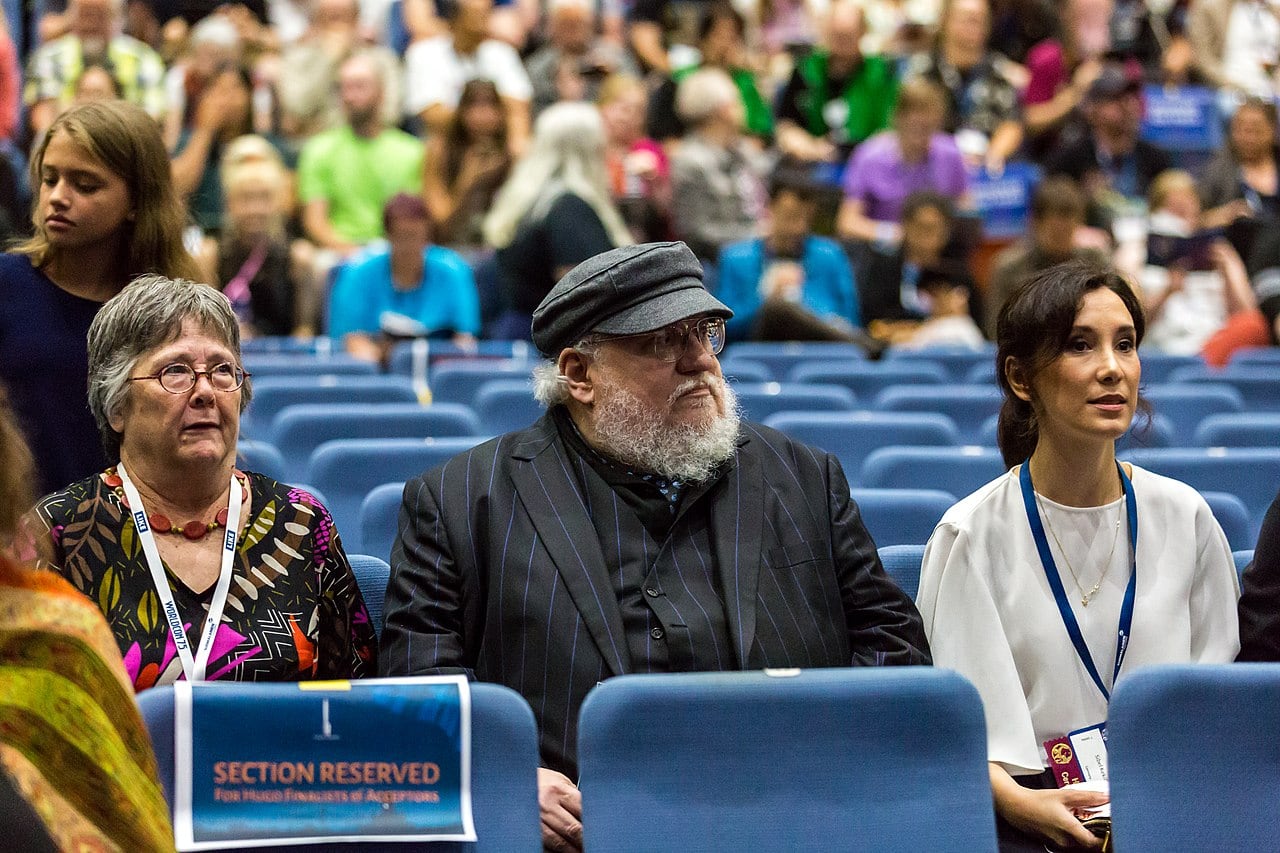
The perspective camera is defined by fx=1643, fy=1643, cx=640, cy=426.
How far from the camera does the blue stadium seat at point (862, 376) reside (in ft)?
18.0

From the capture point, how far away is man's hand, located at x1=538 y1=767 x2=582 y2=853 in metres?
2.24

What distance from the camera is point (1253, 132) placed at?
8625 mm

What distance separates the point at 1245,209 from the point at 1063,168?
1.25 meters

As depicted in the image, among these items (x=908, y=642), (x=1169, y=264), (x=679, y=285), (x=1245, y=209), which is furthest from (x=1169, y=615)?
(x=1245, y=209)

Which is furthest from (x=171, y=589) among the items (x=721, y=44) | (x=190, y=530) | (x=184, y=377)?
(x=721, y=44)

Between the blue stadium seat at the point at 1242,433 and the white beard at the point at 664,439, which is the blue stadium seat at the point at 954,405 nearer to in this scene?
the blue stadium seat at the point at 1242,433

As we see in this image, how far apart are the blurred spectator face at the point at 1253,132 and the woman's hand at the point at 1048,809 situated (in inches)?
277

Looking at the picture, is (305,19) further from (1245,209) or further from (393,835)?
(393,835)

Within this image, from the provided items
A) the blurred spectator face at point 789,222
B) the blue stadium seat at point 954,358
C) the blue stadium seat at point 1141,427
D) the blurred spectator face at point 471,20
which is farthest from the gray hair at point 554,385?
the blurred spectator face at point 471,20

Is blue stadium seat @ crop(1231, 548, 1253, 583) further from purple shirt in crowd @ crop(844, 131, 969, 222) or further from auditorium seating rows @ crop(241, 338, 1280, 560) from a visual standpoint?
purple shirt in crowd @ crop(844, 131, 969, 222)

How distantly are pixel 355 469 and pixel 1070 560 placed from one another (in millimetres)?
1667

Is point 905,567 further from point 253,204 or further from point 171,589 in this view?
point 253,204

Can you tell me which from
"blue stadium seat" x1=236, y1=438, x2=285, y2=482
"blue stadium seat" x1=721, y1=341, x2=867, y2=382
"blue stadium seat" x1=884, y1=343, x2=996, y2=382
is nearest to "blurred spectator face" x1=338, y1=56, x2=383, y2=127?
"blue stadium seat" x1=721, y1=341, x2=867, y2=382

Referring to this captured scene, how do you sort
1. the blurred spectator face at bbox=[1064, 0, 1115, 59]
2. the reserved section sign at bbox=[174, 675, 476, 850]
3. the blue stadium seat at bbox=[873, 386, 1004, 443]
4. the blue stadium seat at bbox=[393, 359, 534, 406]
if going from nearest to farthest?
the reserved section sign at bbox=[174, 675, 476, 850], the blue stadium seat at bbox=[873, 386, 1004, 443], the blue stadium seat at bbox=[393, 359, 534, 406], the blurred spectator face at bbox=[1064, 0, 1115, 59]
